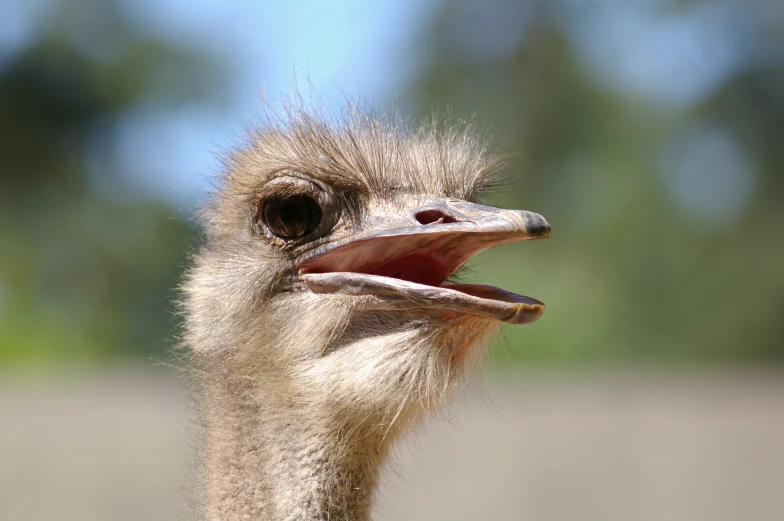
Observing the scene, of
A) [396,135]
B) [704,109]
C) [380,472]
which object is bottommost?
[380,472]

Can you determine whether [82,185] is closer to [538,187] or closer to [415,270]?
[538,187]

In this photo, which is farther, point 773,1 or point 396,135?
point 773,1

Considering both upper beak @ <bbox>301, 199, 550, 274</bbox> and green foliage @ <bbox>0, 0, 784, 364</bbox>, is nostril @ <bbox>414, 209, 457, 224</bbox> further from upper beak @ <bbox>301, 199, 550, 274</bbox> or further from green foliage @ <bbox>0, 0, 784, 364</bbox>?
green foliage @ <bbox>0, 0, 784, 364</bbox>

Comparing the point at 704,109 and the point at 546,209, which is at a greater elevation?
the point at 704,109

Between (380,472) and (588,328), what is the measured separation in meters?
16.3

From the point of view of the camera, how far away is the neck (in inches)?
85.1

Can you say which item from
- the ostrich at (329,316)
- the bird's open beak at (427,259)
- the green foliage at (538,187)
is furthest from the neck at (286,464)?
the green foliage at (538,187)

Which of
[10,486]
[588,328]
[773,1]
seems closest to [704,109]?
[773,1]

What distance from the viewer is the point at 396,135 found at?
2.59 m

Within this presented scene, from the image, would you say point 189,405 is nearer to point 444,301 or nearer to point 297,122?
point 297,122

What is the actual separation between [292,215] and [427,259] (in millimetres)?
346

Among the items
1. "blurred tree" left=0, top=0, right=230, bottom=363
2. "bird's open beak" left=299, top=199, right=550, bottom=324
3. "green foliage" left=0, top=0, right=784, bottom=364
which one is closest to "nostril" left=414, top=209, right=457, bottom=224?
"bird's open beak" left=299, top=199, right=550, bottom=324

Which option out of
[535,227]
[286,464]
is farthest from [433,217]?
[286,464]

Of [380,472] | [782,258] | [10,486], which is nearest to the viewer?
[380,472]
